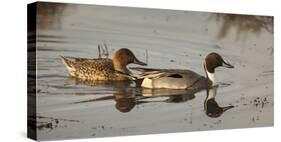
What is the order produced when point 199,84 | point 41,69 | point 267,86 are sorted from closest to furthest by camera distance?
1. point 41,69
2. point 199,84
3. point 267,86

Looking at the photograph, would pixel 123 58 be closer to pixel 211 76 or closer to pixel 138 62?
pixel 138 62

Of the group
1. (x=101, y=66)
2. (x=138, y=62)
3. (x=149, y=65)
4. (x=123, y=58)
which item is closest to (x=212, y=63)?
(x=149, y=65)

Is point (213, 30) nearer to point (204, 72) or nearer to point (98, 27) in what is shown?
point (204, 72)

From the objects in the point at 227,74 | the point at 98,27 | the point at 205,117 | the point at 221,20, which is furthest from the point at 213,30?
the point at 98,27

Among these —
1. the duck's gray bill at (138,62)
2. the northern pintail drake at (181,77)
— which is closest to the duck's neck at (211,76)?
the northern pintail drake at (181,77)

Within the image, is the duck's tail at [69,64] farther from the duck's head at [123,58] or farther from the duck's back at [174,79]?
the duck's back at [174,79]

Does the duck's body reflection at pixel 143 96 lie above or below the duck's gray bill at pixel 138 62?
below

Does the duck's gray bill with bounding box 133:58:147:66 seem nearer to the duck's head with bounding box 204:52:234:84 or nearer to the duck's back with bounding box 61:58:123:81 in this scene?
the duck's back with bounding box 61:58:123:81
